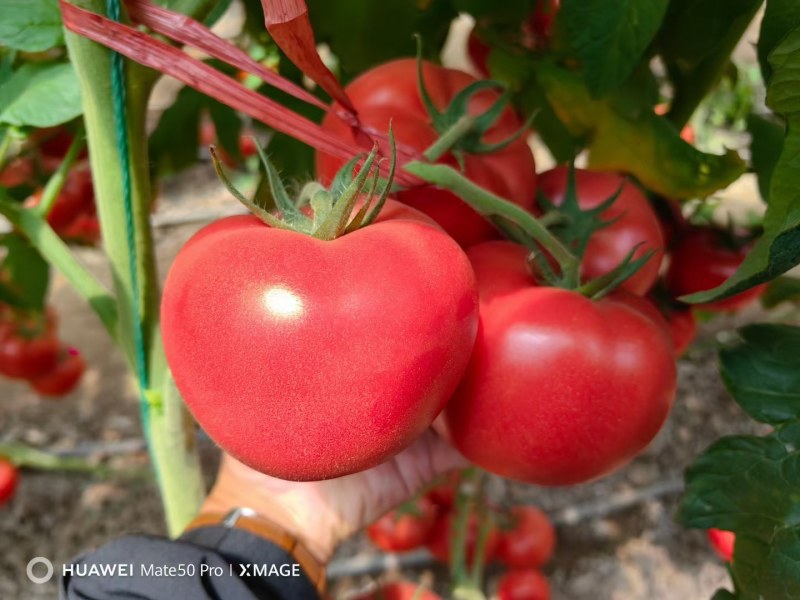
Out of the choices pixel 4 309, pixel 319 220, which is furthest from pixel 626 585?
pixel 4 309

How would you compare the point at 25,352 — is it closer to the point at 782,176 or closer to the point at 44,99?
the point at 44,99

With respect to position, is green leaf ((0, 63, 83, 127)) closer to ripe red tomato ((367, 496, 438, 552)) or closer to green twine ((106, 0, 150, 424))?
green twine ((106, 0, 150, 424))

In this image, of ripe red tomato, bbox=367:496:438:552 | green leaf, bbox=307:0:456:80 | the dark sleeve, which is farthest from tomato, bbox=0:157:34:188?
ripe red tomato, bbox=367:496:438:552

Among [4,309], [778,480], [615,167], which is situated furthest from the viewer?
[4,309]

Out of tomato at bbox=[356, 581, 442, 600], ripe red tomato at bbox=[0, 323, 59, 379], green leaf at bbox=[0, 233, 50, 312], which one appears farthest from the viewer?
ripe red tomato at bbox=[0, 323, 59, 379]

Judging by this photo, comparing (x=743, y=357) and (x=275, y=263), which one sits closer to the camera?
(x=275, y=263)

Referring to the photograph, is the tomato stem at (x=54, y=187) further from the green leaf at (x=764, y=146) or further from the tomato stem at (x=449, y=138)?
the green leaf at (x=764, y=146)

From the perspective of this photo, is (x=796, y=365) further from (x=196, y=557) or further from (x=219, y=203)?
(x=219, y=203)

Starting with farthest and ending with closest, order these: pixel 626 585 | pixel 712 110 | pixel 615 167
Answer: pixel 712 110, pixel 626 585, pixel 615 167
